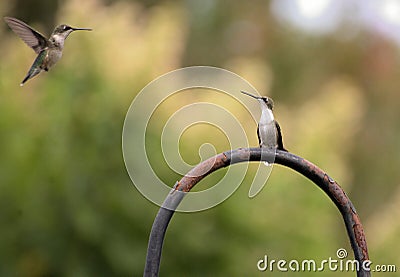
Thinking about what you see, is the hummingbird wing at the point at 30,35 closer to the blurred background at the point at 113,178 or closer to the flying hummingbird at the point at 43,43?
the flying hummingbird at the point at 43,43

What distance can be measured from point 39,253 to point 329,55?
191 inches

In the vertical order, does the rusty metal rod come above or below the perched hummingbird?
below

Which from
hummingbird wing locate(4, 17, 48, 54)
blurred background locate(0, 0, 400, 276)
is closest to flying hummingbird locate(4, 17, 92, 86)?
hummingbird wing locate(4, 17, 48, 54)

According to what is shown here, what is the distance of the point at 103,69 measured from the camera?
3150mm

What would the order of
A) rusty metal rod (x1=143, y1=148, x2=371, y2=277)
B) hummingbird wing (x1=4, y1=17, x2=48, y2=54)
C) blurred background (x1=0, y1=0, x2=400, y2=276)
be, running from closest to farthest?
rusty metal rod (x1=143, y1=148, x2=371, y2=277) → hummingbird wing (x1=4, y1=17, x2=48, y2=54) → blurred background (x1=0, y1=0, x2=400, y2=276)

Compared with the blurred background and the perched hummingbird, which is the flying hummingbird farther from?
the blurred background

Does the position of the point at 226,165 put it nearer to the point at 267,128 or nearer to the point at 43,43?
the point at 267,128

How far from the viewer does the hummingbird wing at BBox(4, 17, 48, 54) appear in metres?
1.11

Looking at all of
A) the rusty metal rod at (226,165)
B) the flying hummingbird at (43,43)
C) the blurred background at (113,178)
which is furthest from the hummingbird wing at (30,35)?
the blurred background at (113,178)

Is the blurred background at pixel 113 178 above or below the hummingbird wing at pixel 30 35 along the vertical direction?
above

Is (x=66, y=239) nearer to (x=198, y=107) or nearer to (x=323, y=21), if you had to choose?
(x=198, y=107)

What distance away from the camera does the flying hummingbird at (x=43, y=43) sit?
41.2 inches

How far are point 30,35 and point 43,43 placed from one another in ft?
0.09

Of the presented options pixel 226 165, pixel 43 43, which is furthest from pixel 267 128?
pixel 43 43
